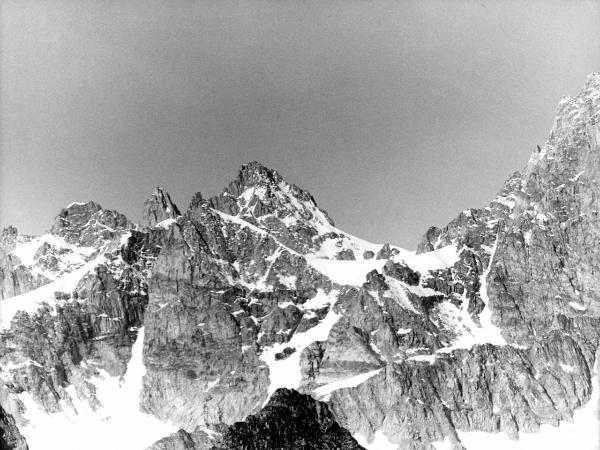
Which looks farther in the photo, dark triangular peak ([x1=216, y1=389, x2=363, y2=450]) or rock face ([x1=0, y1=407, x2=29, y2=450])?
rock face ([x1=0, y1=407, x2=29, y2=450])

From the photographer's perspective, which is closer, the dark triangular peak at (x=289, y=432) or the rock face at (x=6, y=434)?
the dark triangular peak at (x=289, y=432)

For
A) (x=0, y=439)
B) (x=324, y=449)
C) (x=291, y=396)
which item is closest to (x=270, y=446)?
(x=324, y=449)

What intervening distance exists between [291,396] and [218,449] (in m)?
11.2

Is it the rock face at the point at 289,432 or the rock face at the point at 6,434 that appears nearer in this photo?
the rock face at the point at 289,432

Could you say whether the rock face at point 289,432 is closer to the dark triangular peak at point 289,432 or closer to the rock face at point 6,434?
the dark triangular peak at point 289,432

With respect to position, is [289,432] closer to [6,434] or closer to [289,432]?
[289,432]

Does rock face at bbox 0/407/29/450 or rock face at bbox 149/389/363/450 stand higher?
rock face at bbox 0/407/29/450

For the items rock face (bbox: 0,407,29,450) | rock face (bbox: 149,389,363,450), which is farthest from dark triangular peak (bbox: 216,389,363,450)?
rock face (bbox: 0,407,29,450)

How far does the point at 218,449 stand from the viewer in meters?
88.0

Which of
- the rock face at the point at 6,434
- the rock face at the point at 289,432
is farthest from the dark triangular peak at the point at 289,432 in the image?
the rock face at the point at 6,434

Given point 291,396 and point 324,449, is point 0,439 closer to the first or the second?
point 291,396

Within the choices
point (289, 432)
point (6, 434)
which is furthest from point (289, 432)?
point (6, 434)

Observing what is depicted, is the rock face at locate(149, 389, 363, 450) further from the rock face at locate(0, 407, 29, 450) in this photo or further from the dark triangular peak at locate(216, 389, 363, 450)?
the rock face at locate(0, 407, 29, 450)

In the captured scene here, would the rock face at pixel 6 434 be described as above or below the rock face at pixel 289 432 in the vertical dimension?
above
